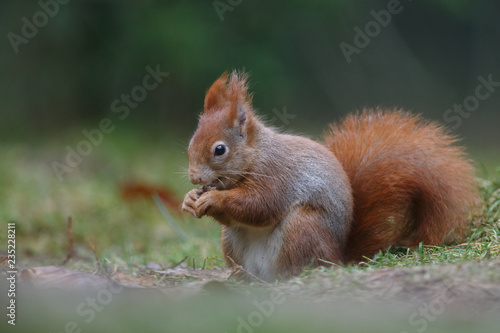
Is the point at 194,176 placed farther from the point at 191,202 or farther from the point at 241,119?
the point at 241,119

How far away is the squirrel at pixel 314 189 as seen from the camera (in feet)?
9.95

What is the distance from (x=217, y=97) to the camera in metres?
3.21

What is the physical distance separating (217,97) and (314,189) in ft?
1.98

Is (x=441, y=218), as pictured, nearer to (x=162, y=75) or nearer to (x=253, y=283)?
(x=253, y=283)

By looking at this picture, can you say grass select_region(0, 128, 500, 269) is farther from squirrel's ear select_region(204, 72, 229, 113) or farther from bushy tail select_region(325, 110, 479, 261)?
squirrel's ear select_region(204, 72, 229, 113)

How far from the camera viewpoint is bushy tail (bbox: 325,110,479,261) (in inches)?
129

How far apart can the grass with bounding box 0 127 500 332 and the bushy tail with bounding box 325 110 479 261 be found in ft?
0.35

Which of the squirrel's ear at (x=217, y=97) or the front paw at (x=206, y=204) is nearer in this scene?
the front paw at (x=206, y=204)

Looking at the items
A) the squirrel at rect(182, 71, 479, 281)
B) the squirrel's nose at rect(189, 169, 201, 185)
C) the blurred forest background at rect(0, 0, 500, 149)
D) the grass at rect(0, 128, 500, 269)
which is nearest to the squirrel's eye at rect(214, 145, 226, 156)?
the squirrel at rect(182, 71, 479, 281)

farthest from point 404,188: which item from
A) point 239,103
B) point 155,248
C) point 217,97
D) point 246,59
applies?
point 246,59

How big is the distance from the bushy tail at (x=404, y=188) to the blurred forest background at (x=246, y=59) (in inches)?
184

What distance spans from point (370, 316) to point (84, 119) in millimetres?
7445

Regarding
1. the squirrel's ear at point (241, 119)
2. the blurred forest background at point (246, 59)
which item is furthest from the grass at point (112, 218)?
the blurred forest background at point (246, 59)

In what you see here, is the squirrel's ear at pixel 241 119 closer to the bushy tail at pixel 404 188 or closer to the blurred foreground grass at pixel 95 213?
the bushy tail at pixel 404 188
